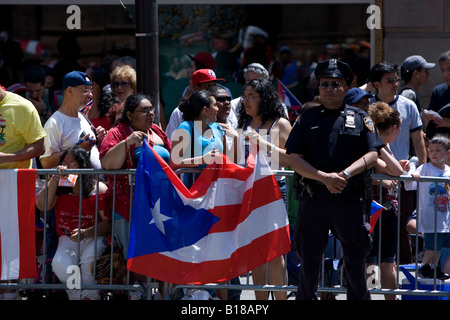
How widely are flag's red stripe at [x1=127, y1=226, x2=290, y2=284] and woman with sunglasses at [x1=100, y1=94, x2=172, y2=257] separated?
1.34 feet

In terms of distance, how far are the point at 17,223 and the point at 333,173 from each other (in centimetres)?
268

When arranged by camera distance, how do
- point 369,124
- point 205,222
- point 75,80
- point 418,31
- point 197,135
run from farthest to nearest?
point 418,31
point 75,80
point 197,135
point 205,222
point 369,124

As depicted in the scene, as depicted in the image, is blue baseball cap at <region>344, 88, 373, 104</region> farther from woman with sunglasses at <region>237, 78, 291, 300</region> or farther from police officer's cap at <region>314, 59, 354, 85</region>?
police officer's cap at <region>314, 59, 354, 85</region>

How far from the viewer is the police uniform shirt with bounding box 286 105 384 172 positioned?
6.37 meters

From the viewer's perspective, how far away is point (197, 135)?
7148 mm

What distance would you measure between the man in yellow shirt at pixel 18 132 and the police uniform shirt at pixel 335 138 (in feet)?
7.35

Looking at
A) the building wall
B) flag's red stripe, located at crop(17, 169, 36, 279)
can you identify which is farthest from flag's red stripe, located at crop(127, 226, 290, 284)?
the building wall

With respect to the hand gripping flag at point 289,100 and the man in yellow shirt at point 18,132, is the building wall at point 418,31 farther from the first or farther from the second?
the man in yellow shirt at point 18,132

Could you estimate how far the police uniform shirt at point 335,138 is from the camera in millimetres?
6371

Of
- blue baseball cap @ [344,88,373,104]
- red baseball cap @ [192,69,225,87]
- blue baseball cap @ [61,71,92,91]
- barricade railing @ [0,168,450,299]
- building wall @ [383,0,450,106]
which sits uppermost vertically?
building wall @ [383,0,450,106]

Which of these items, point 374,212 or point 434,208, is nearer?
point 374,212

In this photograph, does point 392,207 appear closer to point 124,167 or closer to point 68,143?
point 124,167

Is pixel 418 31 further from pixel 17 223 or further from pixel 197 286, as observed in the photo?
pixel 17 223

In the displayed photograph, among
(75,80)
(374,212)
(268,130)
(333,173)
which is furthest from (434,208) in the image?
(75,80)
